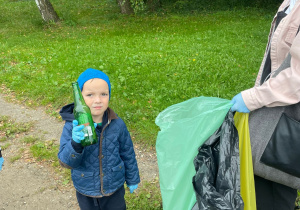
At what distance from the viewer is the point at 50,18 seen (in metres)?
14.1

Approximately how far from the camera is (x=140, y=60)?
7.14 meters

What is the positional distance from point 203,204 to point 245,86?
4.05 meters

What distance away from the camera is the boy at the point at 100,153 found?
224 cm

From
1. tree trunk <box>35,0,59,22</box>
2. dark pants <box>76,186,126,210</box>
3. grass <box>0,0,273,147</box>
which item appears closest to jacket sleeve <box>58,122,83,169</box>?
dark pants <box>76,186,126,210</box>

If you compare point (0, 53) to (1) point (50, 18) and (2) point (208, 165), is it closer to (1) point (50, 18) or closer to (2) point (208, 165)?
(1) point (50, 18)

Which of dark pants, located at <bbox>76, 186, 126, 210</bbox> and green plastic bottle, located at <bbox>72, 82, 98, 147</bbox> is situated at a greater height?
green plastic bottle, located at <bbox>72, 82, 98, 147</bbox>

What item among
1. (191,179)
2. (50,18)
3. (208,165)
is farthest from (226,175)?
(50,18)

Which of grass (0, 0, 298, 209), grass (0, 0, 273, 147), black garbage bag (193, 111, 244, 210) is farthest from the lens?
grass (0, 0, 273, 147)

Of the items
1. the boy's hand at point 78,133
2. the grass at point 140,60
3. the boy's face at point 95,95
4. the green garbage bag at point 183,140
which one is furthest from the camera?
the grass at point 140,60

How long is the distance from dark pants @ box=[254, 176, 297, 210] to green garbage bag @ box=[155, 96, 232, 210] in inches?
17.6

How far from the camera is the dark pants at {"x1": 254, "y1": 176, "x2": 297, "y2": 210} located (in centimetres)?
211

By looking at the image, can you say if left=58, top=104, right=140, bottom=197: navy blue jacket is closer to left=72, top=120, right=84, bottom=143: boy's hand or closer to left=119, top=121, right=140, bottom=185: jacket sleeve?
left=119, top=121, right=140, bottom=185: jacket sleeve

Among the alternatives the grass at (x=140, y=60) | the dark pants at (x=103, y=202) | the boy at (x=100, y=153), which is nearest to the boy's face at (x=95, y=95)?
the boy at (x=100, y=153)

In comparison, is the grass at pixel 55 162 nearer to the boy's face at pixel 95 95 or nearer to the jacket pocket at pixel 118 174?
the jacket pocket at pixel 118 174
